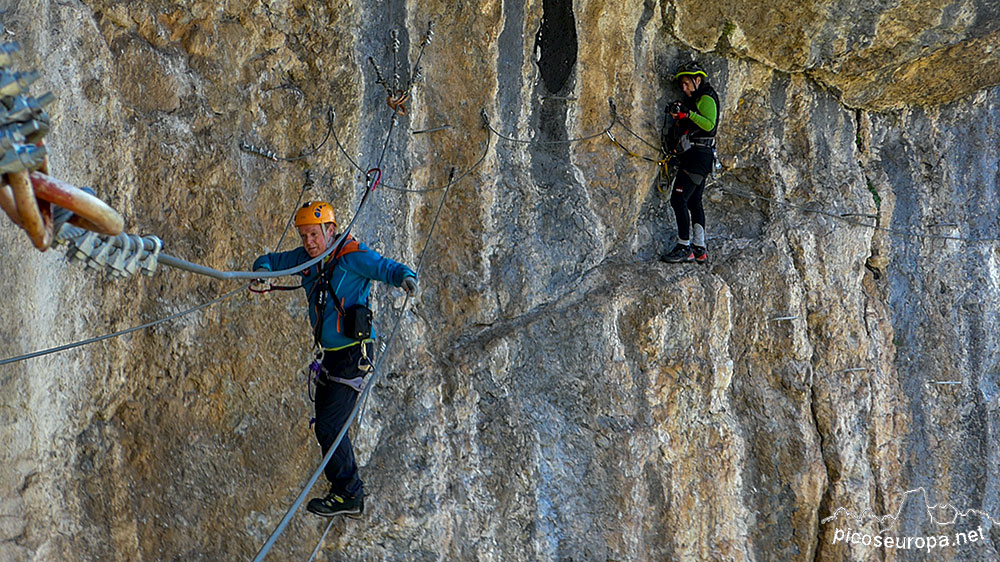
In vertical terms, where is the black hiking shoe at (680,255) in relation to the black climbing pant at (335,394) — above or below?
above

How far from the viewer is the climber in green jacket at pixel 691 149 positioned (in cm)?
722

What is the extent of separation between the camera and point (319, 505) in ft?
16.1

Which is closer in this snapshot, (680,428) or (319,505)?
(319,505)

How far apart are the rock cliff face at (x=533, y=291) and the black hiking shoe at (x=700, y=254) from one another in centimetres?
12

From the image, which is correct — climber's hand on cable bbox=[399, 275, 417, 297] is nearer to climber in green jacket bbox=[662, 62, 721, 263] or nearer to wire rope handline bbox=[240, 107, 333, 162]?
wire rope handline bbox=[240, 107, 333, 162]

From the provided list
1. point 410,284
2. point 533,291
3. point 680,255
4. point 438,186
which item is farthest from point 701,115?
point 410,284

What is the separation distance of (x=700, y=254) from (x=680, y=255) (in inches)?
9.1

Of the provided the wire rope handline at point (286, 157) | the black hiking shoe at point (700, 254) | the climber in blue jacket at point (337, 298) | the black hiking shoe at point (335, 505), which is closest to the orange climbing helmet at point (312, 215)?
the climber in blue jacket at point (337, 298)

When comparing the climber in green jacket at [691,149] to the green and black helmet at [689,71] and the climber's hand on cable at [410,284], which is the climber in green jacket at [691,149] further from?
the climber's hand on cable at [410,284]

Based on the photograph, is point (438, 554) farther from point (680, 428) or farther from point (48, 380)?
point (48, 380)

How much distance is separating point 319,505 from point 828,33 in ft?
20.8

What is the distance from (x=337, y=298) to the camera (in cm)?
451

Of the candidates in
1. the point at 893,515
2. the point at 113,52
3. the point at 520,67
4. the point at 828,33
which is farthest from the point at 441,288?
the point at 893,515

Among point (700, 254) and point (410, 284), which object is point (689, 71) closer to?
point (700, 254)
